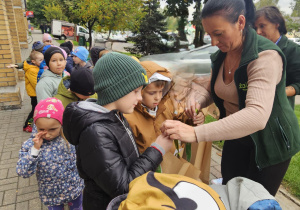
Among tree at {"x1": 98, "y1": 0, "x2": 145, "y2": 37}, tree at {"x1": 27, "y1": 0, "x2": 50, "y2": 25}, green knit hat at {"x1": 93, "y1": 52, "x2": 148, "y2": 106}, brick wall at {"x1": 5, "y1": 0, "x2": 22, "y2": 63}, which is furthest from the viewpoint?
tree at {"x1": 27, "y1": 0, "x2": 50, "y2": 25}

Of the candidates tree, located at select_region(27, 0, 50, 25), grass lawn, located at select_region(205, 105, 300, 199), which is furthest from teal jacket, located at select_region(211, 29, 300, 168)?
tree, located at select_region(27, 0, 50, 25)

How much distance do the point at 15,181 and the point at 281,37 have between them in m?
Result: 3.78

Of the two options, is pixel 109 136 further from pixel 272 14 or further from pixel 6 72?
pixel 6 72

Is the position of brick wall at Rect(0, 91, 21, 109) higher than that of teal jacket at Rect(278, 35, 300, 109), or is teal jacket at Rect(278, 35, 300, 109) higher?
teal jacket at Rect(278, 35, 300, 109)

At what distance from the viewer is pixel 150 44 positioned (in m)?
14.1

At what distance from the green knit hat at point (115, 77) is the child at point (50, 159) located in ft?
2.83

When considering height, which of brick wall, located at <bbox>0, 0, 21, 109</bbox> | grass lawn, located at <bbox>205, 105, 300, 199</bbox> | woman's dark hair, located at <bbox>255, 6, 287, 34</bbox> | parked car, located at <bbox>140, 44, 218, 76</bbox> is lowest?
grass lawn, located at <bbox>205, 105, 300, 199</bbox>

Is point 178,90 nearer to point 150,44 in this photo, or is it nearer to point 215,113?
point 215,113

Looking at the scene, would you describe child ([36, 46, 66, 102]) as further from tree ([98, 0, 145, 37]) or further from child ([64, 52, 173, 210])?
tree ([98, 0, 145, 37])

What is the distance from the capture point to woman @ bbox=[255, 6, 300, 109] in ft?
7.03

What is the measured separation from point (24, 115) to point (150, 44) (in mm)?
10075

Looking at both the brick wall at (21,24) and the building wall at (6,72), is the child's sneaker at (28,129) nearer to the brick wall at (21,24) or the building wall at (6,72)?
the building wall at (6,72)

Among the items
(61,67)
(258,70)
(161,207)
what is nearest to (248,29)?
(258,70)

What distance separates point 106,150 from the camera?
1.13m
